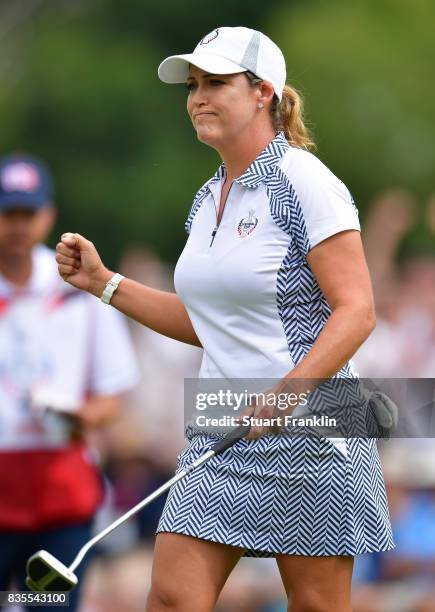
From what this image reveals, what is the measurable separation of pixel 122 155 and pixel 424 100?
4.64 metres

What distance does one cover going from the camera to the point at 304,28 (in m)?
22.1

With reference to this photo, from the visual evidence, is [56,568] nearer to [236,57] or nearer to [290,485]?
[290,485]

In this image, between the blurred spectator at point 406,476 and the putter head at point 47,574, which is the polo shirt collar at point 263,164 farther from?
the blurred spectator at point 406,476

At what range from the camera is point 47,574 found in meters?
4.69

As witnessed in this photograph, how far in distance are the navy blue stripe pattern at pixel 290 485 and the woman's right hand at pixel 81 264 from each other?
2.41 feet

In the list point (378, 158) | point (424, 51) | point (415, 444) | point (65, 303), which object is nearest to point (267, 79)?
point (65, 303)

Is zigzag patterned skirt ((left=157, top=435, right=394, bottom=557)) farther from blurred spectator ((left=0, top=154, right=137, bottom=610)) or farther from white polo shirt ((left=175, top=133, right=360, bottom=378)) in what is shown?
blurred spectator ((left=0, top=154, right=137, bottom=610))

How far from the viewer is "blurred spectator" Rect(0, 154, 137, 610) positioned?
6750mm

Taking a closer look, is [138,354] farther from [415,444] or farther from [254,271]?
[254,271]

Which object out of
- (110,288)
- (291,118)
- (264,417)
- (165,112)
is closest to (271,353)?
(264,417)

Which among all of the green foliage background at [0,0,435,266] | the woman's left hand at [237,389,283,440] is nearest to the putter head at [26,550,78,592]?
the woman's left hand at [237,389,283,440]

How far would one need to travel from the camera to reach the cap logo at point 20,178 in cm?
738

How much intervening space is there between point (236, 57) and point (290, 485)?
1.35 meters

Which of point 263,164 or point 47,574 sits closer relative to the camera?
point 47,574
